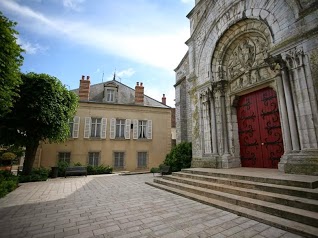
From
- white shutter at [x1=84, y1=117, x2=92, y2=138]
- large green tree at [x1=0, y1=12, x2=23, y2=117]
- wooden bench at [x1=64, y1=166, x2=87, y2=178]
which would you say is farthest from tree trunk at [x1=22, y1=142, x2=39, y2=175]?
large green tree at [x1=0, y1=12, x2=23, y2=117]

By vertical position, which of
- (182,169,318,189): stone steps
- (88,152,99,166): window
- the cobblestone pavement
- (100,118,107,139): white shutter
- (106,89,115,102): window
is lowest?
the cobblestone pavement

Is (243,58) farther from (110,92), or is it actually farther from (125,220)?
(110,92)

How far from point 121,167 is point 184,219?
12.5 metres

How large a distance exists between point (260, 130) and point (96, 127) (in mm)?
12368

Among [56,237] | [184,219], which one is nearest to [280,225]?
[184,219]

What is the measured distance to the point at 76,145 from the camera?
45.7 feet

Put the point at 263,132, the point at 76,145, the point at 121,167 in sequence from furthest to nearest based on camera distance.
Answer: the point at 121,167
the point at 76,145
the point at 263,132

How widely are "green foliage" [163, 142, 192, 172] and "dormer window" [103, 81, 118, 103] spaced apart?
917 centimetres

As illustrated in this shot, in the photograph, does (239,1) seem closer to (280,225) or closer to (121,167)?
(280,225)

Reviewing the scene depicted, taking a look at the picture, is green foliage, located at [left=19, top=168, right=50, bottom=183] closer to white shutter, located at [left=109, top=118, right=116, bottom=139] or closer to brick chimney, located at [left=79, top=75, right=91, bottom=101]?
white shutter, located at [left=109, top=118, right=116, bottom=139]

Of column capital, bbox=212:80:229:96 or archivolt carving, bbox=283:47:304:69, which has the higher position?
column capital, bbox=212:80:229:96

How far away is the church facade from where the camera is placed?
4.18 m

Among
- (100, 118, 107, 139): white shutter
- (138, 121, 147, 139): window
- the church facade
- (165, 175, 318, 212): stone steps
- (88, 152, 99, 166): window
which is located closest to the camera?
(165, 175, 318, 212): stone steps

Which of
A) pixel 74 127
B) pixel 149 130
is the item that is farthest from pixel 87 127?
pixel 149 130
